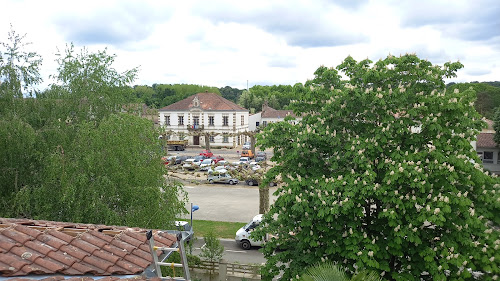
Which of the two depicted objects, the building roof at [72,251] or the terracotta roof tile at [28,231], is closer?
the building roof at [72,251]

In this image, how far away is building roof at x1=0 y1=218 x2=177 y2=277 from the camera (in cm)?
623

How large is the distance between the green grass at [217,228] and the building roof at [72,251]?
58.4 feet

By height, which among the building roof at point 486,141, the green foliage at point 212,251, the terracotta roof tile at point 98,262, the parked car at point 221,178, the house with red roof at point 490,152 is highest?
the terracotta roof tile at point 98,262

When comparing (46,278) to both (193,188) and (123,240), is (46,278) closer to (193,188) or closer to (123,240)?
(123,240)

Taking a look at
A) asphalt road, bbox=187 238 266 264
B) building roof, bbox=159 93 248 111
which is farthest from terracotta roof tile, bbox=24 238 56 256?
building roof, bbox=159 93 248 111

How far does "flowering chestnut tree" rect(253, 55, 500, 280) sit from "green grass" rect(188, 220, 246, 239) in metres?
13.8

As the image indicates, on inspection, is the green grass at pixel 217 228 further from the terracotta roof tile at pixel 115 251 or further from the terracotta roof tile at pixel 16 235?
the terracotta roof tile at pixel 16 235

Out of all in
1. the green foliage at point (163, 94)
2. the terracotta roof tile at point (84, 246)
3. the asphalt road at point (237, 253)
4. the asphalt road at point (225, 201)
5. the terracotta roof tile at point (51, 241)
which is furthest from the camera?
the green foliage at point (163, 94)

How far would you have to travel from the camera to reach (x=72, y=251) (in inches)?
268

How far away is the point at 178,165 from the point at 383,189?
130 ft

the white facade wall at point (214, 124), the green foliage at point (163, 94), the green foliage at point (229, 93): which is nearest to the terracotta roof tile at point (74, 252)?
the white facade wall at point (214, 124)

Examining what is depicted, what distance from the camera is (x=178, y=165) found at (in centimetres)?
4797

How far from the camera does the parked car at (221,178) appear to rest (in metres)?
41.6

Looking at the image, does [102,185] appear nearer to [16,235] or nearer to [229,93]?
[16,235]
